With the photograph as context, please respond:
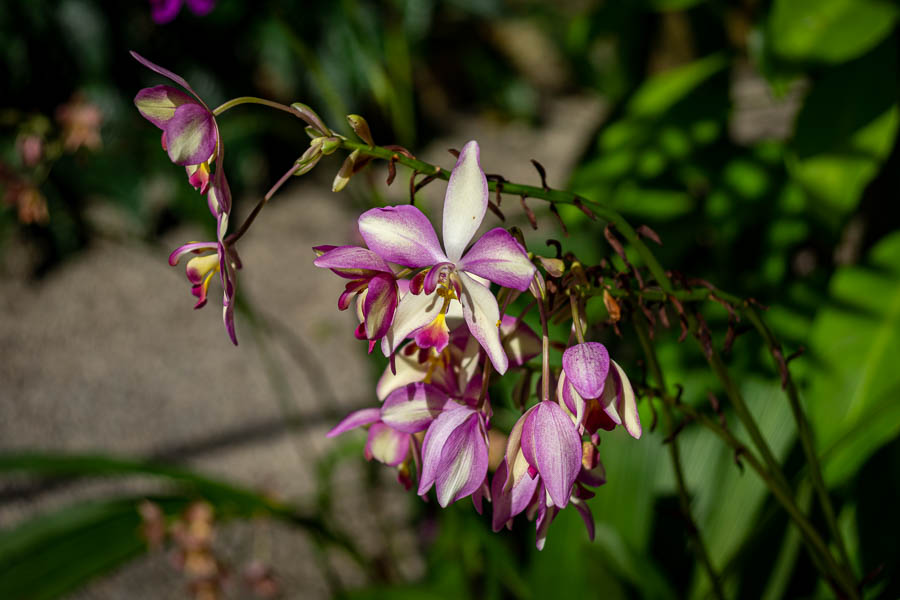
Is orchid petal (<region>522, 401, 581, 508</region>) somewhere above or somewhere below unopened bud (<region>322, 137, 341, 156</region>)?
below

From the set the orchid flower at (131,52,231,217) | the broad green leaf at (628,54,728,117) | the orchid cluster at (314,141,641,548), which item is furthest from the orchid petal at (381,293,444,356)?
the broad green leaf at (628,54,728,117)

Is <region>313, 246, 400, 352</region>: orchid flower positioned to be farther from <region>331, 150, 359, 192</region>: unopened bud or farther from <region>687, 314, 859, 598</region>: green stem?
<region>687, 314, 859, 598</region>: green stem

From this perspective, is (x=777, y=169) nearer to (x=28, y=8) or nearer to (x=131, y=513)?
(x=131, y=513)

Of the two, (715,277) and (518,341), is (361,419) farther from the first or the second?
(715,277)

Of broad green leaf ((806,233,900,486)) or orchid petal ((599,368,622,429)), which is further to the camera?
broad green leaf ((806,233,900,486))

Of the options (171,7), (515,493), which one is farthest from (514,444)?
(171,7)

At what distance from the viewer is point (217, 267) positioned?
0.38 meters

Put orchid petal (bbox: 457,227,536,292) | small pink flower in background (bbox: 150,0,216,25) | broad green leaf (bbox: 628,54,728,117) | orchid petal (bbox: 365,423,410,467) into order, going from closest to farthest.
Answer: orchid petal (bbox: 457,227,536,292), orchid petal (bbox: 365,423,410,467), small pink flower in background (bbox: 150,0,216,25), broad green leaf (bbox: 628,54,728,117)

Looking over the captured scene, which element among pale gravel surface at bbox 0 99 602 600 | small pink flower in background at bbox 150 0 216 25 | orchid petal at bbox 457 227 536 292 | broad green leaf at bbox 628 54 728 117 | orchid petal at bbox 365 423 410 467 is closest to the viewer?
orchid petal at bbox 457 227 536 292

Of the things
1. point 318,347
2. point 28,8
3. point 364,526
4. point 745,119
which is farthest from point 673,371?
point 28,8

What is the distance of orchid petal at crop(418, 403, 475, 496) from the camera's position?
340 mm

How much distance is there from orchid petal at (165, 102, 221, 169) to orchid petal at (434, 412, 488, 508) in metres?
0.19

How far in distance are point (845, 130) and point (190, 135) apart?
2.44 ft

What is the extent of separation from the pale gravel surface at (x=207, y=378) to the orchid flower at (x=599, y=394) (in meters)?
0.95
